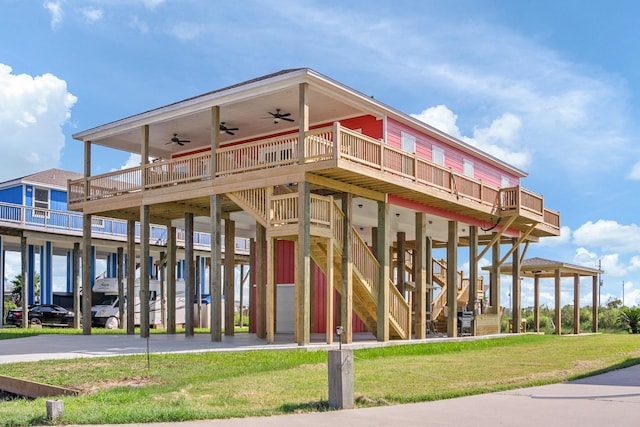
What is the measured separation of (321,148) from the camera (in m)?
21.2

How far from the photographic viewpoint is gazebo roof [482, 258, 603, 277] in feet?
126

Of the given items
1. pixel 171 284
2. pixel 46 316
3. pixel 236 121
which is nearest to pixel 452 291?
pixel 236 121

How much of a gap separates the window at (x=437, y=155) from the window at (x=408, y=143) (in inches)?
74.7

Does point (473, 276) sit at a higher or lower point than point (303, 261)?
lower

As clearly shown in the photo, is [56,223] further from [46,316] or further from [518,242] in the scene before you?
[518,242]

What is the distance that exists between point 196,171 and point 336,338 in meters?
7.25

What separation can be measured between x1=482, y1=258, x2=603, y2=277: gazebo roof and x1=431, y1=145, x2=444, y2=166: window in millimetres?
10038

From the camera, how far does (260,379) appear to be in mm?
13648

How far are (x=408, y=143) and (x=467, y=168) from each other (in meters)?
6.26

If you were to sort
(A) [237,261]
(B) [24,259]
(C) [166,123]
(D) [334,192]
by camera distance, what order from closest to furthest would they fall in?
1. (D) [334,192]
2. (C) [166,123]
3. (B) [24,259]
4. (A) [237,261]

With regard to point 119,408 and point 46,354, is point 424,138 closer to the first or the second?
point 46,354

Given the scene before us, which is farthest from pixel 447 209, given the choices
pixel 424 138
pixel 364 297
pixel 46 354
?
pixel 46 354

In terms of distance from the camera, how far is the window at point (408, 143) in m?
26.5

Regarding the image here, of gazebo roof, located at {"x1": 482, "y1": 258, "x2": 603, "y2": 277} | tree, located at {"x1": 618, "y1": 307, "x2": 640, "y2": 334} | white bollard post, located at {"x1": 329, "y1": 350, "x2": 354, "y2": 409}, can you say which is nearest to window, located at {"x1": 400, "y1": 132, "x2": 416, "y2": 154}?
gazebo roof, located at {"x1": 482, "y1": 258, "x2": 603, "y2": 277}
